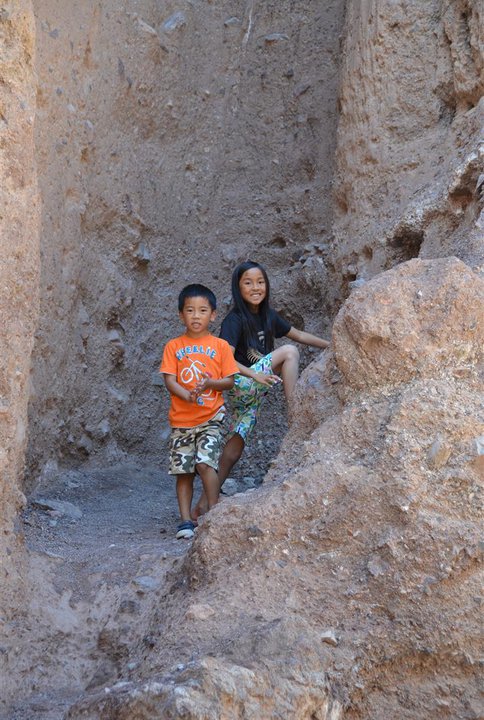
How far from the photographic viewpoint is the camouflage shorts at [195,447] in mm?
3986

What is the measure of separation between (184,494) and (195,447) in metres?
0.20

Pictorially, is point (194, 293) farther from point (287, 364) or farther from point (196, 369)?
point (287, 364)

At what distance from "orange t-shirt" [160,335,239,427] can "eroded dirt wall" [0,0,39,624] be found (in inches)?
30.1

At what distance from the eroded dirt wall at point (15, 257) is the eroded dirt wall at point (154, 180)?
0.85 m

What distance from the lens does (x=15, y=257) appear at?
3.46 meters

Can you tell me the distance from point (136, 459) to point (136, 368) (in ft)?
1.54

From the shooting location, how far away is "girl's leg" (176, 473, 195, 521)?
12.9 feet

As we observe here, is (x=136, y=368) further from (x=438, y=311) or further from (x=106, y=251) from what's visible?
(x=438, y=311)

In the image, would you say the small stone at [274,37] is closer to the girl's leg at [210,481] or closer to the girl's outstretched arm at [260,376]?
the girl's outstretched arm at [260,376]

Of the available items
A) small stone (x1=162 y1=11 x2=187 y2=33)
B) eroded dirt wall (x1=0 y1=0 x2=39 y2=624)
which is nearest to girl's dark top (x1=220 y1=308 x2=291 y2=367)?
eroded dirt wall (x1=0 y1=0 x2=39 y2=624)

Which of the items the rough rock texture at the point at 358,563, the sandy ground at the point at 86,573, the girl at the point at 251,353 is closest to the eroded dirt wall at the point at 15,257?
the sandy ground at the point at 86,573

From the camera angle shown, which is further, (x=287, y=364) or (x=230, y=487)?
(x=230, y=487)

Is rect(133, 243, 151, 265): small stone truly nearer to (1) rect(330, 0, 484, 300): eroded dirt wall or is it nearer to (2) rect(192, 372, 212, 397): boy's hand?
(1) rect(330, 0, 484, 300): eroded dirt wall

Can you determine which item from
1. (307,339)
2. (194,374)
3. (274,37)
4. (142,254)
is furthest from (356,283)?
(274,37)
